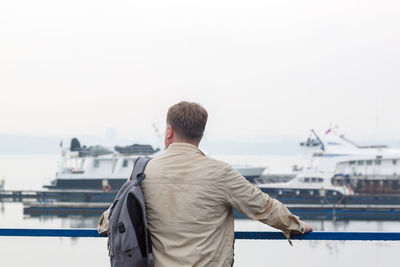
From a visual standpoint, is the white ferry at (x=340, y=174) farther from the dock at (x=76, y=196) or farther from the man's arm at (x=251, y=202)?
the man's arm at (x=251, y=202)

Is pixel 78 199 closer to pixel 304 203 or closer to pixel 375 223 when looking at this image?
pixel 304 203

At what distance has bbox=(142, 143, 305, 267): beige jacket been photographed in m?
2.00

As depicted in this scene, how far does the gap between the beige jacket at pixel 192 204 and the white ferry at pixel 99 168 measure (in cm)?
3340

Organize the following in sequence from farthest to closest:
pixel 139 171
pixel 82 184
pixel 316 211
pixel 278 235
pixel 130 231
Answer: pixel 82 184 → pixel 316 211 → pixel 278 235 → pixel 139 171 → pixel 130 231

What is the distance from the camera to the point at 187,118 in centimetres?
204

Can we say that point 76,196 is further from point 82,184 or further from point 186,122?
point 186,122

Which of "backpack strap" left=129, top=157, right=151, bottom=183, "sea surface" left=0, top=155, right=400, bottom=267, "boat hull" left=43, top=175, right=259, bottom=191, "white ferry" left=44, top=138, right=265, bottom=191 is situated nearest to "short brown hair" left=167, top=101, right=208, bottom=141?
"backpack strap" left=129, top=157, right=151, bottom=183

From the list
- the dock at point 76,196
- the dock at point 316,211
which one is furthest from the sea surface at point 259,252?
the dock at point 76,196

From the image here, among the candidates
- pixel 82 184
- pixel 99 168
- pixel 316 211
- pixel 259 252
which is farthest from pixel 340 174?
pixel 259 252

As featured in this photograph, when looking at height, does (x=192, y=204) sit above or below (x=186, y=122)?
below

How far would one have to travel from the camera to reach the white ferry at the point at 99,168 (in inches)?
1428

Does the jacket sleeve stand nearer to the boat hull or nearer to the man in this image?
the man

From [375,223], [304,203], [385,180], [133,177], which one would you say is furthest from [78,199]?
[133,177]

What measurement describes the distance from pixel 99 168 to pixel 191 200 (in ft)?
117
